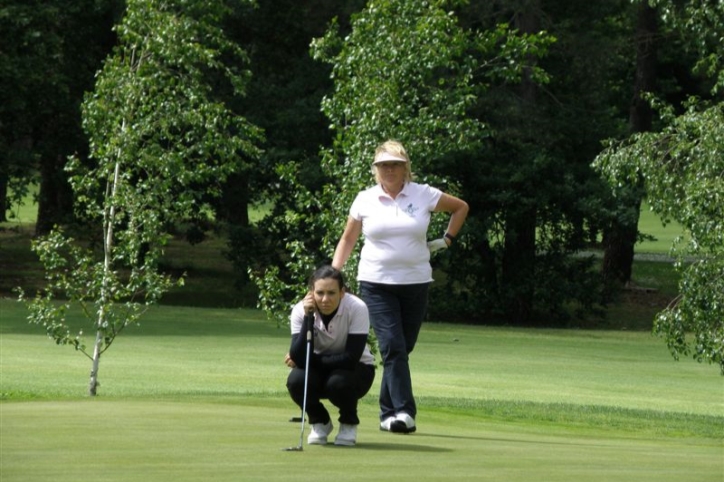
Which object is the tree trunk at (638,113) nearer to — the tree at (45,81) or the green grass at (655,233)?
the green grass at (655,233)

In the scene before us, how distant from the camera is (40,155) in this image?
39.2 m

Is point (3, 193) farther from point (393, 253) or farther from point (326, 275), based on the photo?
point (326, 275)

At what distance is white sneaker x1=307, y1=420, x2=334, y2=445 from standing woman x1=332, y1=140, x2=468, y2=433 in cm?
123

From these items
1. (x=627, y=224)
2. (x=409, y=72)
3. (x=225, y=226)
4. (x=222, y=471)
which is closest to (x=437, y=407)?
(x=409, y=72)

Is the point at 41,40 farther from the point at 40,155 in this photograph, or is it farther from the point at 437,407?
the point at 437,407

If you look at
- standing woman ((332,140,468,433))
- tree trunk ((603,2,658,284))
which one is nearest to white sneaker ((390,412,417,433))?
standing woman ((332,140,468,433))

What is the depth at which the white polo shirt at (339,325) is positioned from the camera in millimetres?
8867

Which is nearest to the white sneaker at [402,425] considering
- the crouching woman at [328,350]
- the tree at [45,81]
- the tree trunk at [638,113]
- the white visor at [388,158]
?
the crouching woman at [328,350]

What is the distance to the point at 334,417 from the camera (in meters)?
10.5

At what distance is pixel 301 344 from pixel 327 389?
1.02 feet

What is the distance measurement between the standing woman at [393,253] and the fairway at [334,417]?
0.65 meters

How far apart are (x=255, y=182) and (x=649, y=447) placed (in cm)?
3335

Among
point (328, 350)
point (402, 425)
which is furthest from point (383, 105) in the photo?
point (328, 350)

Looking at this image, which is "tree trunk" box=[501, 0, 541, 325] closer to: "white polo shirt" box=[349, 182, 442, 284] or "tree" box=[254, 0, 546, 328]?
"tree" box=[254, 0, 546, 328]
